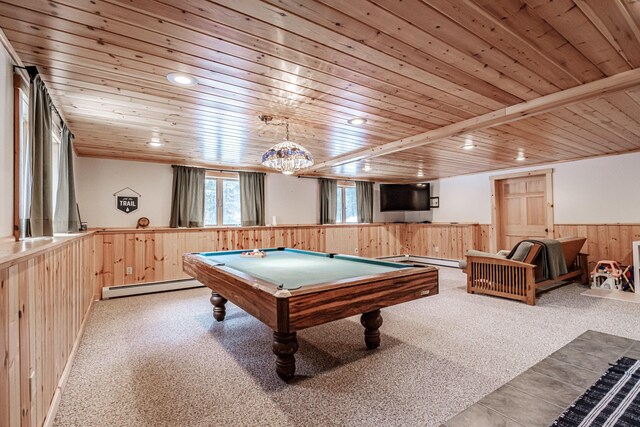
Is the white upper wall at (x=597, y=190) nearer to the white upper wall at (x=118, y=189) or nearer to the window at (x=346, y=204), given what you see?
the window at (x=346, y=204)

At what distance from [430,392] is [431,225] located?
19.8 feet

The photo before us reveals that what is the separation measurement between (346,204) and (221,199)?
10.8 feet

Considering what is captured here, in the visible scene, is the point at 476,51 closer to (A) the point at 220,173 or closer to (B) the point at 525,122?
(B) the point at 525,122

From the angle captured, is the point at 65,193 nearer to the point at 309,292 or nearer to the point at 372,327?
the point at 309,292

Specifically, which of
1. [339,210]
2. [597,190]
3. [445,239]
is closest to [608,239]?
[597,190]

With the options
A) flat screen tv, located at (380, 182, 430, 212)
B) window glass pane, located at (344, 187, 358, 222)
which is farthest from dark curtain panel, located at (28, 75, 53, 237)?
flat screen tv, located at (380, 182, 430, 212)

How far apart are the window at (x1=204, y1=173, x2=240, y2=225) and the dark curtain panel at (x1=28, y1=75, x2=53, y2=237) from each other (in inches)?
143

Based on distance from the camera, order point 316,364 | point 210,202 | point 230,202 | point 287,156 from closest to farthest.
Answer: point 316,364 < point 287,156 < point 210,202 < point 230,202

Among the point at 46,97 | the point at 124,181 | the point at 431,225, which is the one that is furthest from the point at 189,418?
the point at 431,225

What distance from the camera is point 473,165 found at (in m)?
6.21

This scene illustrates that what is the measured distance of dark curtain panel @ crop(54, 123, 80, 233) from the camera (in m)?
3.02

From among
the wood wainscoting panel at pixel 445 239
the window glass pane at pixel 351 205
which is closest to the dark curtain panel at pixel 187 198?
the window glass pane at pixel 351 205

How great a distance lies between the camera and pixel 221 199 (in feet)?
20.2

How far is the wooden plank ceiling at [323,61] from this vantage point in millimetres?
1575
